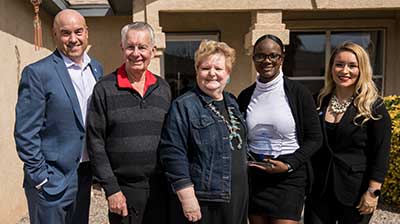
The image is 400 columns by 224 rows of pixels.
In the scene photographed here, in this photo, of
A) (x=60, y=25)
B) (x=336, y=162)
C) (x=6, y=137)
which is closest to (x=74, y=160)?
(x=60, y=25)

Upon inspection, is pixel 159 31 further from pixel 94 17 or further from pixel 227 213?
pixel 227 213

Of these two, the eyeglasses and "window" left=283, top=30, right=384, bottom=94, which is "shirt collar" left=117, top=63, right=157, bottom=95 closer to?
the eyeglasses

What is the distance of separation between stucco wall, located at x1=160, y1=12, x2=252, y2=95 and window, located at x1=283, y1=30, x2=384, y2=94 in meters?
0.87

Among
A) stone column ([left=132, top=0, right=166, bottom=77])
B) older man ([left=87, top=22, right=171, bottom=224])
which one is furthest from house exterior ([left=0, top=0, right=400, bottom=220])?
older man ([left=87, top=22, right=171, bottom=224])

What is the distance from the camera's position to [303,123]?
9.18ft

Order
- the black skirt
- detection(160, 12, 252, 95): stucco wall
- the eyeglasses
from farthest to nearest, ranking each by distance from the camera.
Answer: detection(160, 12, 252, 95): stucco wall → the black skirt → the eyeglasses

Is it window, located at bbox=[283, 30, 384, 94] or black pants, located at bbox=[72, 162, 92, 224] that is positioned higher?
window, located at bbox=[283, 30, 384, 94]

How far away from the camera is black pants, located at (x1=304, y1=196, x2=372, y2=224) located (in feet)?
9.71

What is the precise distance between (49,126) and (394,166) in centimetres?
452

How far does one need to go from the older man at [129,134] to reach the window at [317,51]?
5.89 metres

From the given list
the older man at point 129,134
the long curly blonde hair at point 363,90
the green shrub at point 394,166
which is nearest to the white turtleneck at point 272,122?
the long curly blonde hair at point 363,90

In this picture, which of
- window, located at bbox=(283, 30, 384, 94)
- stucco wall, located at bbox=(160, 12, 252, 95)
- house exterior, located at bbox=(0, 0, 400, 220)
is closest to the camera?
house exterior, located at bbox=(0, 0, 400, 220)

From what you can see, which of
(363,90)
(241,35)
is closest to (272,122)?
(363,90)

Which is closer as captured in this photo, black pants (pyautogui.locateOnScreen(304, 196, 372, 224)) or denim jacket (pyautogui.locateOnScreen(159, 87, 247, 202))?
denim jacket (pyautogui.locateOnScreen(159, 87, 247, 202))
